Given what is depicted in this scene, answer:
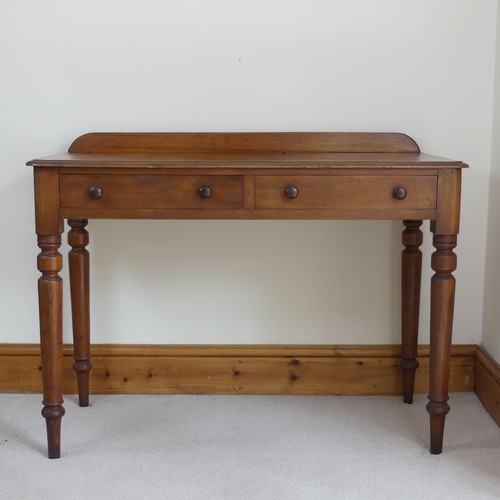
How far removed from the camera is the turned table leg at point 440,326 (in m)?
2.40

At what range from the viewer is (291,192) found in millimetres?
2348

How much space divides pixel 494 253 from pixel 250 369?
0.97 metres

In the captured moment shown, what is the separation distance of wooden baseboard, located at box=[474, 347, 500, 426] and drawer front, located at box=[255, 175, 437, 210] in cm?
77

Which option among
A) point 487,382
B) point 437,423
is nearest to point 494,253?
point 487,382

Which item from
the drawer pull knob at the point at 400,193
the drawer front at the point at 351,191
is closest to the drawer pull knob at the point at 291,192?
the drawer front at the point at 351,191

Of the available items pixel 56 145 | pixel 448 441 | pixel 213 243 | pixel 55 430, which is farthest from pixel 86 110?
pixel 448 441

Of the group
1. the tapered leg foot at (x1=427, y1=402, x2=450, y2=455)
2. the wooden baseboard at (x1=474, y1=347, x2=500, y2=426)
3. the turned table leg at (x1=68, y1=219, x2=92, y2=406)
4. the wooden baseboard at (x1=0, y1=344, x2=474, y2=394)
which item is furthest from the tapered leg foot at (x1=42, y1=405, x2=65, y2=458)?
the wooden baseboard at (x1=474, y1=347, x2=500, y2=426)

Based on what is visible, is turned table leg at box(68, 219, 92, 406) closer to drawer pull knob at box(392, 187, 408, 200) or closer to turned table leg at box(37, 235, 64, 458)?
turned table leg at box(37, 235, 64, 458)

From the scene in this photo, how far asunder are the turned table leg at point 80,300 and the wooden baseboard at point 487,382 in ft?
4.60

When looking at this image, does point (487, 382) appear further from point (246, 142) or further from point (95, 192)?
point (95, 192)

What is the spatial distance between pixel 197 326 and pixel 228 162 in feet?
2.88

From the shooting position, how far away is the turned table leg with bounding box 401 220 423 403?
2871 millimetres

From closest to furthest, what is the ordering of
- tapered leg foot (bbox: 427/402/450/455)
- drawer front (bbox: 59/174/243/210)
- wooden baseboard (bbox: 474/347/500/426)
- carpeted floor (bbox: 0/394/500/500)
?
1. carpeted floor (bbox: 0/394/500/500)
2. drawer front (bbox: 59/174/243/210)
3. tapered leg foot (bbox: 427/402/450/455)
4. wooden baseboard (bbox: 474/347/500/426)

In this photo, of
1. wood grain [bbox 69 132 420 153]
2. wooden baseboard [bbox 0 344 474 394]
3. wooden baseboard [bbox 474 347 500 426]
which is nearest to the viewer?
wooden baseboard [bbox 474 347 500 426]
